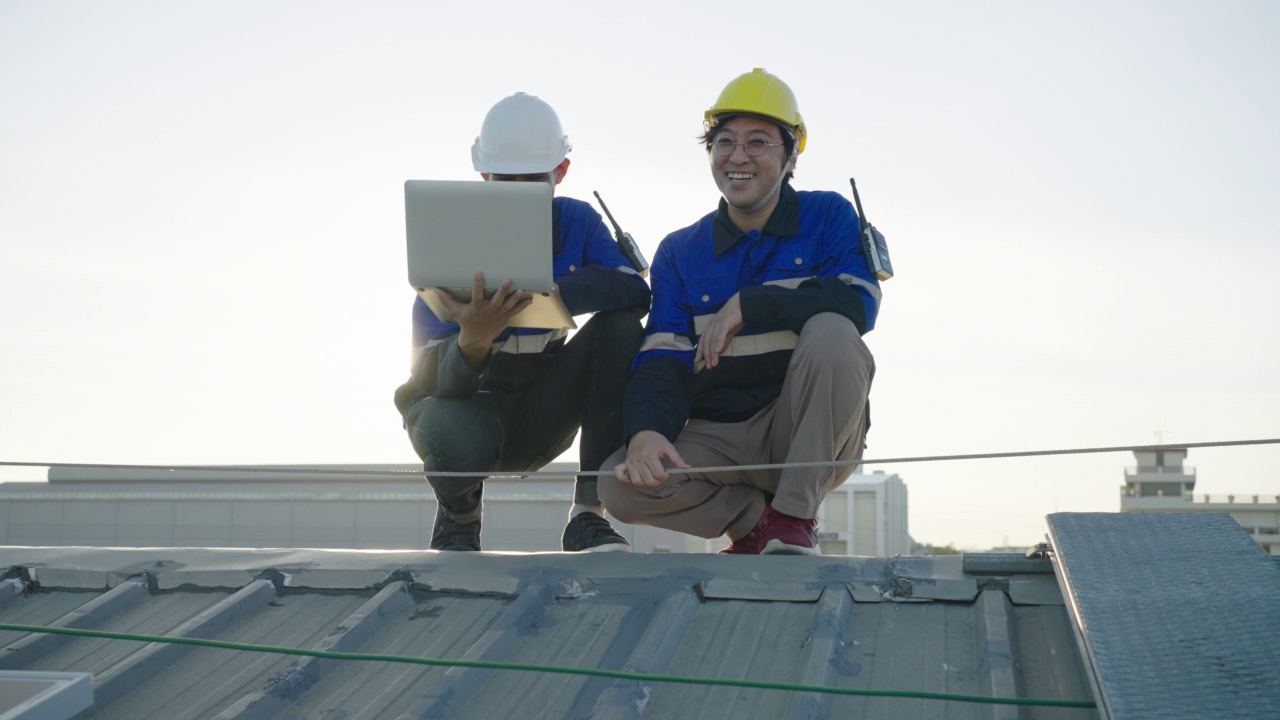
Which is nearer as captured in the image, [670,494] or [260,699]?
[260,699]

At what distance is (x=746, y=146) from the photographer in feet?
12.1

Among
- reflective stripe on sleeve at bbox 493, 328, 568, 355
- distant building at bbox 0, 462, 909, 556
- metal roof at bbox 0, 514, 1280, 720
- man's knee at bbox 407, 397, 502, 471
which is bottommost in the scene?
distant building at bbox 0, 462, 909, 556

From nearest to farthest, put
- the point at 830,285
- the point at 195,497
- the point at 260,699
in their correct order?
the point at 260,699
the point at 830,285
the point at 195,497

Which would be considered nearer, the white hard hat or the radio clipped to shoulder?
the radio clipped to shoulder

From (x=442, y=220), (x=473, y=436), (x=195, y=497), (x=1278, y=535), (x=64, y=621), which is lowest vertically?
(x=1278, y=535)

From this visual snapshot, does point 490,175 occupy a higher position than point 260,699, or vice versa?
point 490,175

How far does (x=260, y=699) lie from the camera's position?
7.88 ft

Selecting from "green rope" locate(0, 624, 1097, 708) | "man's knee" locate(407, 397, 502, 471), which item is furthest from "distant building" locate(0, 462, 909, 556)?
"green rope" locate(0, 624, 1097, 708)

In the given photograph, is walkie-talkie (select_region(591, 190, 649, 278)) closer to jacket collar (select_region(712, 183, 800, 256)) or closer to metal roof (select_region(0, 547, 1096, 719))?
jacket collar (select_region(712, 183, 800, 256))

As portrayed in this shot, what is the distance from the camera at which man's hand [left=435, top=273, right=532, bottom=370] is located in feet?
10.5

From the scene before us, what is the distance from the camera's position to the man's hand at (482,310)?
321 centimetres

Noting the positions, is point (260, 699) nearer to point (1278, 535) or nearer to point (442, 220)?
point (442, 220)

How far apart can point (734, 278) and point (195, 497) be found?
10565mm

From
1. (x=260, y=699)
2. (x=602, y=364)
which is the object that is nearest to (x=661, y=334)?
(x=602, y=364)
